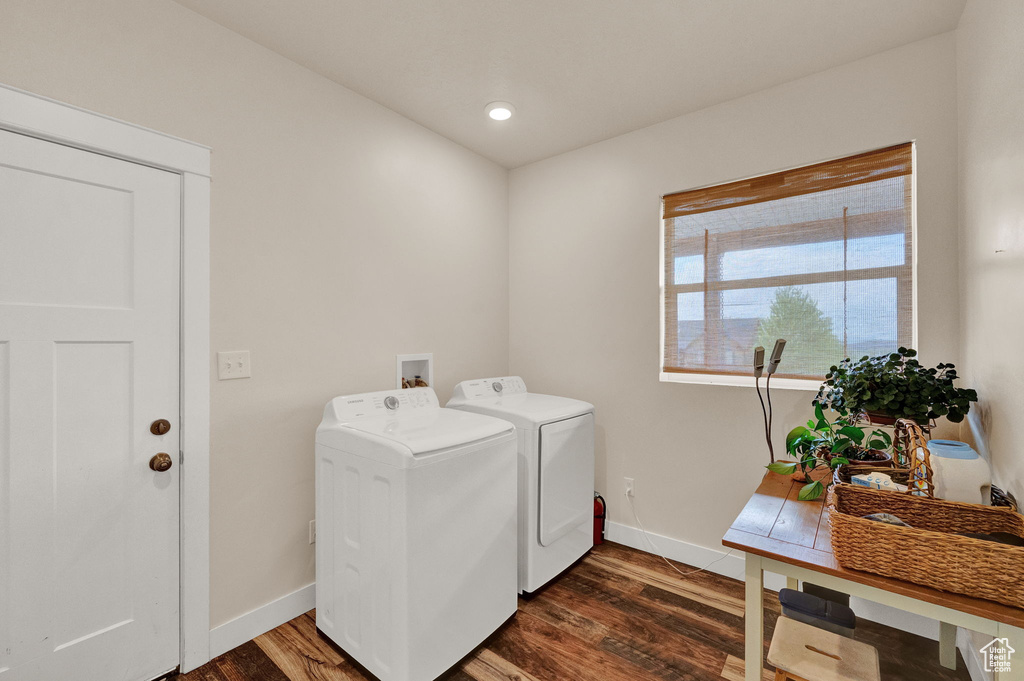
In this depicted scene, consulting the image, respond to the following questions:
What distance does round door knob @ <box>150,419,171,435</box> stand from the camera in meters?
1.66

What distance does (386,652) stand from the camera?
1.61 meters

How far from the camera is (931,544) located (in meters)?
1.00

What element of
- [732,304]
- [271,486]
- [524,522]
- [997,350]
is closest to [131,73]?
[271,486]

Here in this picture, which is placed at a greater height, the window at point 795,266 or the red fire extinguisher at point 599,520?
the window at point 795,266

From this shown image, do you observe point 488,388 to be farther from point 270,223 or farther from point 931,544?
point 931,544

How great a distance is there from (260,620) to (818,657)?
2.02m

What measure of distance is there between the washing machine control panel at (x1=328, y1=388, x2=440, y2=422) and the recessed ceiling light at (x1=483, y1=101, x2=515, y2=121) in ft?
4.95

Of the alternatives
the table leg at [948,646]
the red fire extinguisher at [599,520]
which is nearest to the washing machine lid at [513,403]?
the red fire extinguisher at [599,520]

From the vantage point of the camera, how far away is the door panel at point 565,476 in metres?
2.22

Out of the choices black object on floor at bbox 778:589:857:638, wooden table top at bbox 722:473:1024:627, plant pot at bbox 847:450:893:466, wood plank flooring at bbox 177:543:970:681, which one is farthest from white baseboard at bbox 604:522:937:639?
wooden table top at bbox 722:473:1024:627

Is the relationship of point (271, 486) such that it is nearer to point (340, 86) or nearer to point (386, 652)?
point (386, 652)

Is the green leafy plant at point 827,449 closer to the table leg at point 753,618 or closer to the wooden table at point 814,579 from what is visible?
the wooden table at point 814,579

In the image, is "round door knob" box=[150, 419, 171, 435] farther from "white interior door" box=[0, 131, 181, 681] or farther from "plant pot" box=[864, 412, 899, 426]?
"plant pot" box=[864, 412, 899, 426]

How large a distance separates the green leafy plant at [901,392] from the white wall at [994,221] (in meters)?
0.08
